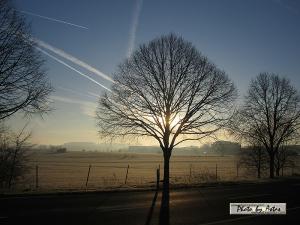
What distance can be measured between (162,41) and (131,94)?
4.29 m

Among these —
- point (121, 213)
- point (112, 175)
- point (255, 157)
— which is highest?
point (255, 157)

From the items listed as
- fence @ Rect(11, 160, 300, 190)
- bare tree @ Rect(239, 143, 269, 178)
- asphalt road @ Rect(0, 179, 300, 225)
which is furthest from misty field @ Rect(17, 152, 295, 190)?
asphalt road @ Rect(0, 179, 300, 225)

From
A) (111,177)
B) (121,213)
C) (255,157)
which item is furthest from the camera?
(255,157)

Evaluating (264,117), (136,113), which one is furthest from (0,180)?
(264,117)

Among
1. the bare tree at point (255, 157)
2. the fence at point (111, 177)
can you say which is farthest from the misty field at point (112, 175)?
the bare tree at point (255, 157)

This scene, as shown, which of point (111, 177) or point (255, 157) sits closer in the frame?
point (111, 177)

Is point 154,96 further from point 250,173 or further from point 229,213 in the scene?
point 250,173

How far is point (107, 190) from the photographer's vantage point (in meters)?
20.0

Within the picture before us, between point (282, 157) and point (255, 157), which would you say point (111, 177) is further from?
point (282, 157)

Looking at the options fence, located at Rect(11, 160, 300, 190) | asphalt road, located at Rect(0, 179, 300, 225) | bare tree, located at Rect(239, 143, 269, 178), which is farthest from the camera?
bare tree, located at Rect(239, 143, 269, 178)

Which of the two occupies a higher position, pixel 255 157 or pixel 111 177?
pixel 255 157

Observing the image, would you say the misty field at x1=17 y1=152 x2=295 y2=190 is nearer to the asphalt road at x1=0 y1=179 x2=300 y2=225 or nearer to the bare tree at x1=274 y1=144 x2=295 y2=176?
the bare tree at x1=274 y1=144 x2=295 y2=176

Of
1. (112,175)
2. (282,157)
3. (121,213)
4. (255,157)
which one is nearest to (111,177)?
(112,175)

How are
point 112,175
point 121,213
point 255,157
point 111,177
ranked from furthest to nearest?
point 112,175 → point 255,157 → point 111,177 → point 121,213
